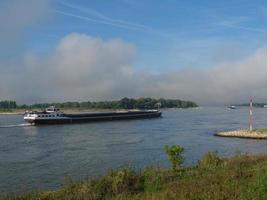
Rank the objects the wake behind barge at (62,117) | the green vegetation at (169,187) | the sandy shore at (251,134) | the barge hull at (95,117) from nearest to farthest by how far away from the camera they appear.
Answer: the green vegetation at (169,187) < the sandy shore at (251,134) < the wake behind barge at (62,117) < the barge hull at (95,117)

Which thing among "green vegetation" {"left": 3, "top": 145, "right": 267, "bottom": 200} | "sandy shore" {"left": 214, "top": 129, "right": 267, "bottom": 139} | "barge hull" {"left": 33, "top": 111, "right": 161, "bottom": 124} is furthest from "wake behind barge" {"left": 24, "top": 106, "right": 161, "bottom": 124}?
"green vegetation" {"left": 3, "top": 145, "right": 267, "bottom": 200}

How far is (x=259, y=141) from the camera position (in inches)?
2071

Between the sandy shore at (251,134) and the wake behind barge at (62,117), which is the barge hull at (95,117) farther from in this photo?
the sandy shore at (251,134)

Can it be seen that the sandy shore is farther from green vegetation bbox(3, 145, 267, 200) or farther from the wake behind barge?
the wake behind barge

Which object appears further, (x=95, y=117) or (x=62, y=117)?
(x=95, y=117)

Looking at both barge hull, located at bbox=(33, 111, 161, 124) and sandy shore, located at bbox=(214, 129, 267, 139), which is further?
barge hull, located at bbox=(33, 111, 161, 124)

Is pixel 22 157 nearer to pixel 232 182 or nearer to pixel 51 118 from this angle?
pixel 232 182

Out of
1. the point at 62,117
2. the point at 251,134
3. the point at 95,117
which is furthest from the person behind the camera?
the point at 95,117

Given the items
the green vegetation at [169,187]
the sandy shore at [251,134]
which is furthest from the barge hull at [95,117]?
the green vegetation at [169,187]

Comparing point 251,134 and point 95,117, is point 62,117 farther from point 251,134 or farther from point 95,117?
point 251,134

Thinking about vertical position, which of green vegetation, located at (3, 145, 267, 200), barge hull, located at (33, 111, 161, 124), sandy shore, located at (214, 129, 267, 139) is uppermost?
green vegetation, located at (3, 145, 267, 200)

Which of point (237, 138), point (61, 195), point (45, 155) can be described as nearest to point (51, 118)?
point (237, 138)

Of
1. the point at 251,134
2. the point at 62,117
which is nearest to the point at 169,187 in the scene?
the point at 251,134

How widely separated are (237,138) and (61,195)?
4605 cm
